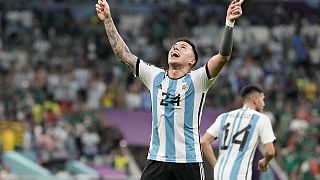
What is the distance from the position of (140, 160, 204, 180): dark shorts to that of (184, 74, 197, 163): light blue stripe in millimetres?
90

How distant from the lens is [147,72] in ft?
29.1

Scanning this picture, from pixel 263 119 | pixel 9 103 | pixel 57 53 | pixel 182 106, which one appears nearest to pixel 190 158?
pixel 182 106

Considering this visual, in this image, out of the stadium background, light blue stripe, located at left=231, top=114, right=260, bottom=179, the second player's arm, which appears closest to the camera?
light blue stripe, located at left=231, top=114, right=260, bottom=179

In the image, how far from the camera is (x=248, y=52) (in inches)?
1098

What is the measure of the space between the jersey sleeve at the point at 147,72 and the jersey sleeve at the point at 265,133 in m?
2.15

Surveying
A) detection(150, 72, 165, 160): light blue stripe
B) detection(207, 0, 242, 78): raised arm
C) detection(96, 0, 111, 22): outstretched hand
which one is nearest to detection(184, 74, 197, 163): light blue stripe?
detection(150, 72, 165, 160): light blue stripe

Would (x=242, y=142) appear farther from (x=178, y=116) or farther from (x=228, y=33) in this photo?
(x=228, y=33)

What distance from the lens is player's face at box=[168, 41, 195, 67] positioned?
28.5 feet

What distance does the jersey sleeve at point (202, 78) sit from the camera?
8.58 m

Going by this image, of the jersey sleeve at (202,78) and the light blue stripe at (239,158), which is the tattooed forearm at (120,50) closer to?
the jersey sleeve at (202,78)

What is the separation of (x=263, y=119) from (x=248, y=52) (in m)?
17.4

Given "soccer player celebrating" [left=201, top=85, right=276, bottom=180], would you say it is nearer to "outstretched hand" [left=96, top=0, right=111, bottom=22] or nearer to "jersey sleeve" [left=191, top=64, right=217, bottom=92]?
"jersey sleeve" [left=191, top=64, right=217, bottom=92]

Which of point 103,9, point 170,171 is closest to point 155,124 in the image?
point 170,171

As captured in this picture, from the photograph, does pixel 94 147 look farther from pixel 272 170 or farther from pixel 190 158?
pixel 190 158
